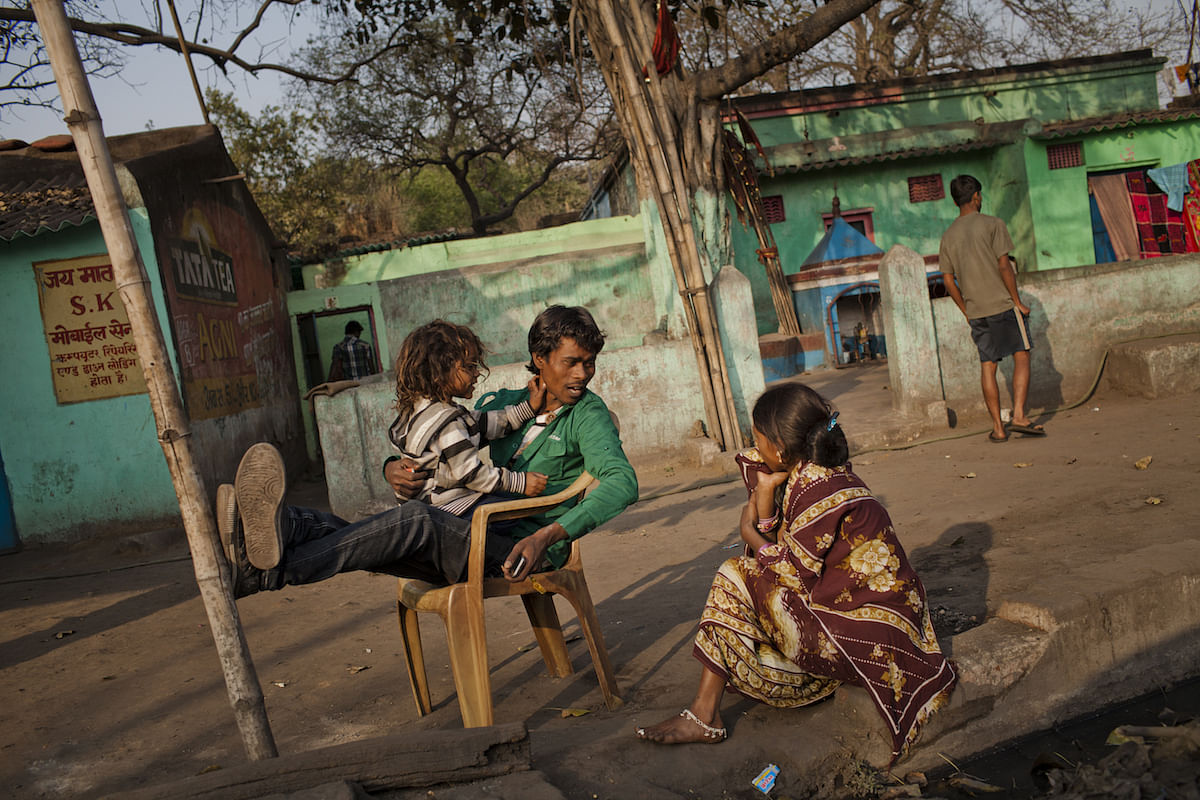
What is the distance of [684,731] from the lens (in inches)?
105

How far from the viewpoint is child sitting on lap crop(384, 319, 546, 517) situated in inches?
126

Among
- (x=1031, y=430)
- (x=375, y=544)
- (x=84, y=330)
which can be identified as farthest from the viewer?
(x=84, y=330)

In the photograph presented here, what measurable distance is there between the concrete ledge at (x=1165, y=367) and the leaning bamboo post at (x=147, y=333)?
7.84 meters

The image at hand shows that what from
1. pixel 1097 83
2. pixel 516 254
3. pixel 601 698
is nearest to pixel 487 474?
pixel 601 698

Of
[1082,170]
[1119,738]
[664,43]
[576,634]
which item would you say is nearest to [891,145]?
[1082,170]

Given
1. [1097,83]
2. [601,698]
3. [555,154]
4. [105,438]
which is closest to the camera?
[601,698]

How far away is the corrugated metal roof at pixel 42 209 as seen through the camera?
8398 millimetres

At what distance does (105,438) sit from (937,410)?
7.84 meters

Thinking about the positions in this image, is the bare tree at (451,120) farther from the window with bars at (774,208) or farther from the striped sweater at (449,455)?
Result: the striped sweater at (449,455)

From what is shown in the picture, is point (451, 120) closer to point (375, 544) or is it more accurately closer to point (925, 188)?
point (925, 188)

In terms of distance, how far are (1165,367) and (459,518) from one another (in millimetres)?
7195

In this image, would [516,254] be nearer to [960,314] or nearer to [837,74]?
[960,314]

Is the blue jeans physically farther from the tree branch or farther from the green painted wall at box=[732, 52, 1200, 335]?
the green painted wall at box=[732, 52, 1200, 335]

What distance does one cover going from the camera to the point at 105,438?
8.96 m
